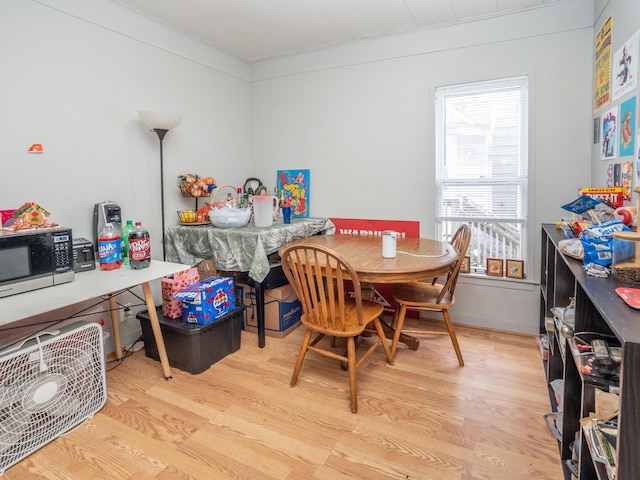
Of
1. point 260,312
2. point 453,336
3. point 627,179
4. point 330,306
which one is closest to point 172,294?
point 260,312

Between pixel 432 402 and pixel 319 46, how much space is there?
3.06 metres

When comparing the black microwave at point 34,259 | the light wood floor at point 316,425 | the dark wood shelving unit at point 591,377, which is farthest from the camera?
the black microwave at point 34,259

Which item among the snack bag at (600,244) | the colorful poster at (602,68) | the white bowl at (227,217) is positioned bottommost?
the snack bag at (600,244)

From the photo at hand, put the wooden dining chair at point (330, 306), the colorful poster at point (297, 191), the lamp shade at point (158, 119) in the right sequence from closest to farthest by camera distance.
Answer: the wooden dining chair at point (330, 306), the lamp shade at point (158, 119), the colorful poster at point (297, 191)

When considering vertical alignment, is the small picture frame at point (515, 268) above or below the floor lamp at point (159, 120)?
below

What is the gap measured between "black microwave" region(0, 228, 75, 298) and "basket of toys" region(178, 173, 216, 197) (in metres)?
1.19

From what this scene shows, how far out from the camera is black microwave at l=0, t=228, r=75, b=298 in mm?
1719

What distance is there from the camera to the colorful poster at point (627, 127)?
1.85 meters

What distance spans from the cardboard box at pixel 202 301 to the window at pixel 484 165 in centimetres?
187

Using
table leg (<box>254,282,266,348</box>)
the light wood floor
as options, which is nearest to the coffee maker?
the light wood floor

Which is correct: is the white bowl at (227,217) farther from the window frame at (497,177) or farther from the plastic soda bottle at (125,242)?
the window frame at (497,177)

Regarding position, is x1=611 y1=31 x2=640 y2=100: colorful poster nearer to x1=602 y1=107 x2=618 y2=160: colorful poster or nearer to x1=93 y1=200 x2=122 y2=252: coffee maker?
x1=602 y1=107 x2=618 y2=160: colorful poster

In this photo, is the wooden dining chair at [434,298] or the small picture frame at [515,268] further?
the small picture frame at [515,268]

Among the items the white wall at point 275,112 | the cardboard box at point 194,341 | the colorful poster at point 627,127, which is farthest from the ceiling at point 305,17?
the cardboard box at point 194,341
